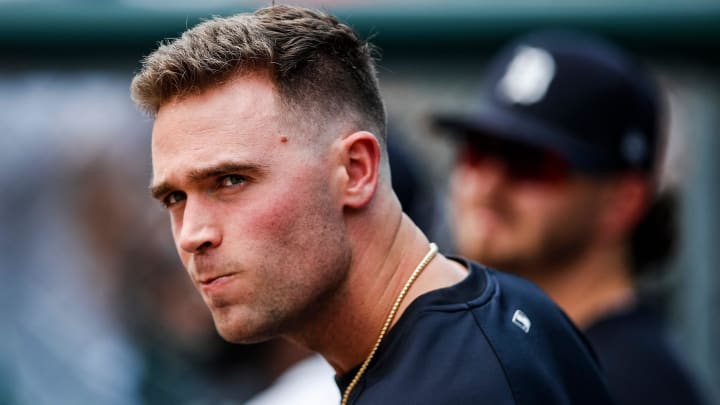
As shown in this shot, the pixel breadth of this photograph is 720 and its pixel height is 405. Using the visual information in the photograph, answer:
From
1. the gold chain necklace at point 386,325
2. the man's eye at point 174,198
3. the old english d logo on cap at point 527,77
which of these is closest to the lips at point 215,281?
the man's eye at point 174,198

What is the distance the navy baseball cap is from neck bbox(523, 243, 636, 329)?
1.03ft

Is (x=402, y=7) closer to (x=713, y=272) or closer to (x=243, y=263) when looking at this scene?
(x=713, y=272)

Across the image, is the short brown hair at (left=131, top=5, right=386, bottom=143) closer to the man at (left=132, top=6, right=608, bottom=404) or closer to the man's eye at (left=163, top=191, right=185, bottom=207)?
the man at (left=132, top=6, right=608, bottom=404)

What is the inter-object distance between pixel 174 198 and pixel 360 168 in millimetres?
370

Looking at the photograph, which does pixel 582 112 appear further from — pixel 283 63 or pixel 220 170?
pixel 220 170

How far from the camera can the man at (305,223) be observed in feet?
6.39

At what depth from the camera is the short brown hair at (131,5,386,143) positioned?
2006 millimetres

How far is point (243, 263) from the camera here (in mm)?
1958

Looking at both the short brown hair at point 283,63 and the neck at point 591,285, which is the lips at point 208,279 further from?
the neck at point 591,285

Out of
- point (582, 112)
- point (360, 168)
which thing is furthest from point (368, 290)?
point (582, 112)

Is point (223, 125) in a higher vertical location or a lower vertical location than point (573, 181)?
higher

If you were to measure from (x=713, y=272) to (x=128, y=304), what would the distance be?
2.87 metres

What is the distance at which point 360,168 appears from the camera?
6.75 feet

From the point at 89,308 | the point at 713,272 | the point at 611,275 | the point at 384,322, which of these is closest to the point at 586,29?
the point at 713,272
